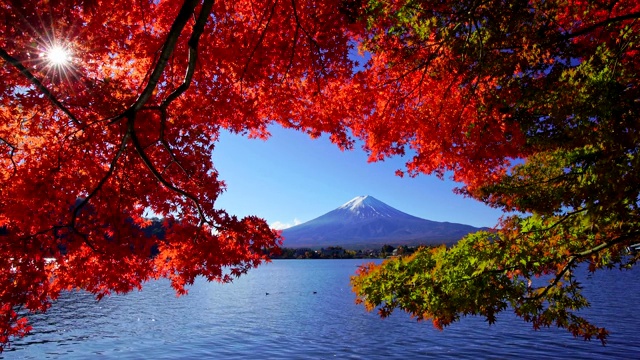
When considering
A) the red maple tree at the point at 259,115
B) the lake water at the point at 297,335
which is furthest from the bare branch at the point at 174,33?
the lake water at the point at 297,335

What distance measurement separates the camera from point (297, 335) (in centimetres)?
2191

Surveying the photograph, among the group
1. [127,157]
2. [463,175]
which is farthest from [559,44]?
[127,157]

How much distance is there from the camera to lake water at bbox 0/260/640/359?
17531 mm

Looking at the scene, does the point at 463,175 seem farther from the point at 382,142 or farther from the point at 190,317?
the point at 190,317

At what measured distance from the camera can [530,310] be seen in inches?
220

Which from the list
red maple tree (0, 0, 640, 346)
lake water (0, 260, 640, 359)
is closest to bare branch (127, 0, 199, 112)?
red maple tree (0, 0, 640, 346)

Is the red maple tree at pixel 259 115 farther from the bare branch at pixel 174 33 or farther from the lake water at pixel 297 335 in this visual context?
the lake water at pixel 297 335

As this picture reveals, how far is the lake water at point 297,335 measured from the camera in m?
17.5

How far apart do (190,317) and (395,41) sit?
2815cm

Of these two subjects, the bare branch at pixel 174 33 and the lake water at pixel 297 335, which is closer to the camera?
the bare branch at pixel 174 33

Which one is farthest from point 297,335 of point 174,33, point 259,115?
point 174,33

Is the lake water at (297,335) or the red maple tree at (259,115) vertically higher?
the red maple tree at (259,115)

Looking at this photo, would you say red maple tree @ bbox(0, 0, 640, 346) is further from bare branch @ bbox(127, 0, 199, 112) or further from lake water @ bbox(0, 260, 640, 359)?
lake water @ bbox(0, 260, 640, 359)

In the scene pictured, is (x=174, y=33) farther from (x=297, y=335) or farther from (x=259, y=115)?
(x=297, y=335)
